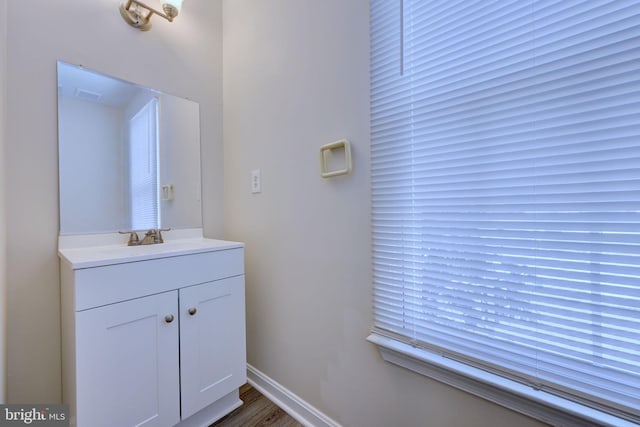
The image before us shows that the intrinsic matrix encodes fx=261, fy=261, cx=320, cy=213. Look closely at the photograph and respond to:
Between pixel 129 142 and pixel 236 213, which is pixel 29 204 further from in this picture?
pixel 236 213

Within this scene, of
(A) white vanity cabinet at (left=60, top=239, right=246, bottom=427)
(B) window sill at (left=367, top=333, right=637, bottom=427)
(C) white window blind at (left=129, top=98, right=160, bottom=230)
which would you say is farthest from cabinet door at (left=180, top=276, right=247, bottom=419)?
(B) window sill at (left=367, top=333, right=637, bottom=427)

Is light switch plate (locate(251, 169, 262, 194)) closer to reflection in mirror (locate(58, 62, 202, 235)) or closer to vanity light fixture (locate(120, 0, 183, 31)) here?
reflection in mirror (locate(58, 62, 202, 235))

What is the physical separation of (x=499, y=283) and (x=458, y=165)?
0.37 metres

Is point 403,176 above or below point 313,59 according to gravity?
below

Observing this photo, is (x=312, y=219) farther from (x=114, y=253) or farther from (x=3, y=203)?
(x=3, y=203)

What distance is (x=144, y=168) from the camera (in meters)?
1.48

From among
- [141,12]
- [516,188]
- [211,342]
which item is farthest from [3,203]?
[516,188]

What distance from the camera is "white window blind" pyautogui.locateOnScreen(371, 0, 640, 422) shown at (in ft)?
1.98

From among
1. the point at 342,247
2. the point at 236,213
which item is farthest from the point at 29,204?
the point at 342,247

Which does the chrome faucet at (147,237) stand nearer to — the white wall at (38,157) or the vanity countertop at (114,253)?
the vanity countertop at (114,253)

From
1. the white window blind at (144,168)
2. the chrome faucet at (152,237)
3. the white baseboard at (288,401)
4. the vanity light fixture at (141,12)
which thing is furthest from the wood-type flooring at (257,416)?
the vanity light fixture at (141,12)

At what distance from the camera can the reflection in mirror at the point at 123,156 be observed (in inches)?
49.3

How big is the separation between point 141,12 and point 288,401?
2258 mm

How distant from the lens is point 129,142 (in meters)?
1.43
